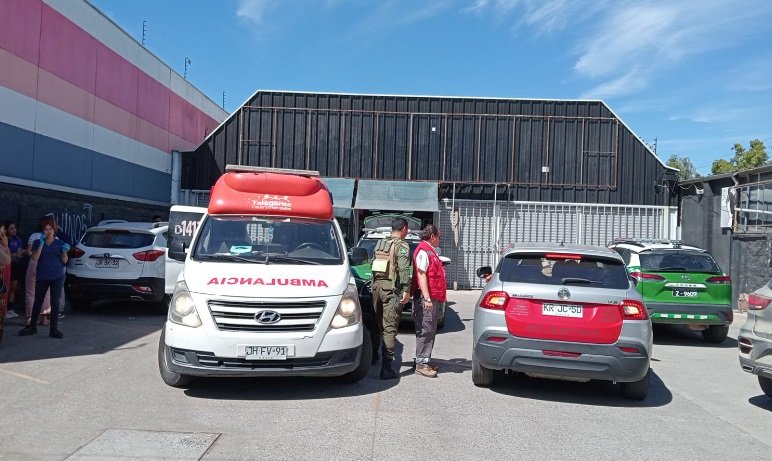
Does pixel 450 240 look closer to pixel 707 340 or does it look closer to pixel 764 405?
pixel 707 340

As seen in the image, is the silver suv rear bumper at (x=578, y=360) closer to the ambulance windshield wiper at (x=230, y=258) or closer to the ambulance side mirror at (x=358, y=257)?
the ambulance side mirror at (x=358, y=257)

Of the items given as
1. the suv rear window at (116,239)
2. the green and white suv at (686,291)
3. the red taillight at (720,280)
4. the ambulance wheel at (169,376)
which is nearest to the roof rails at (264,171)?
the ambulance wheel at (169,376)

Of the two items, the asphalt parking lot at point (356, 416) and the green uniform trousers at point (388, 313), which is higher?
the green uniform trousers at point (388, 313)

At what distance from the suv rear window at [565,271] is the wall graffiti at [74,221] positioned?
36.2ft

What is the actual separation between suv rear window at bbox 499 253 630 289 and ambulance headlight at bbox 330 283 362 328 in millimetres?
1666

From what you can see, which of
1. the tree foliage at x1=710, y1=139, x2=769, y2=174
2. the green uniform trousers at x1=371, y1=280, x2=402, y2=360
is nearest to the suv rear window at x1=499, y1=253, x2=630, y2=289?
the green uniform trousers at x1=371, y1=280, x2=402, y2=360

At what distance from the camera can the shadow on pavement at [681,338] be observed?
37.3 ft

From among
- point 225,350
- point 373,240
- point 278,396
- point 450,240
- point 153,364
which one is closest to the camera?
point 225,350

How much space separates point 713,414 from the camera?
6.69 m

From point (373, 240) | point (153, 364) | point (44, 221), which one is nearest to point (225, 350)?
point (153, 364)

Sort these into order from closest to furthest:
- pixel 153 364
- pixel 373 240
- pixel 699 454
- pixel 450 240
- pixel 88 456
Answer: pixel 88 456, pixel 699 454, pixel 153 364, pixel 373 240, pixel 450 240

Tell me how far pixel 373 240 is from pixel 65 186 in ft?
25.8

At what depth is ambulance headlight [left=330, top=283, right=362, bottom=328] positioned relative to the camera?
6.50 metres

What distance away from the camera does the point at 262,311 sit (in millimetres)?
6199
